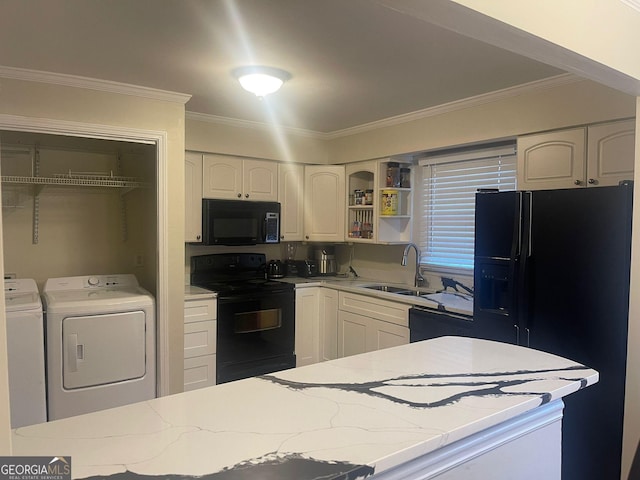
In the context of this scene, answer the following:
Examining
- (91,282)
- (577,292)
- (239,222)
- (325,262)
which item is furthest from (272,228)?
(577,292)

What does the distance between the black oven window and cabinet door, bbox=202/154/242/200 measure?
1.04m

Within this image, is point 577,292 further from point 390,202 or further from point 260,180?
point 260,180

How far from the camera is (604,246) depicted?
82.7 inches

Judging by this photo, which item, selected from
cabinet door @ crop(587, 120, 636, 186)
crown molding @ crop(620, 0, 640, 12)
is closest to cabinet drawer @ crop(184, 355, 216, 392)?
cabinet door @ crop(587, 120, 636, 186)

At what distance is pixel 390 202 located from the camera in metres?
4.01

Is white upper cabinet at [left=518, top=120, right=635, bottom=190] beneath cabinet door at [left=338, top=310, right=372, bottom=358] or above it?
above

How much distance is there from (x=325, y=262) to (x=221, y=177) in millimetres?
1368

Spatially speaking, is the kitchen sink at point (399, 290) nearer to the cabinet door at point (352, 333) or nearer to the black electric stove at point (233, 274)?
the cabinet door at point (352, 333)

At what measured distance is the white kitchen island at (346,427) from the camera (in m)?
0.89

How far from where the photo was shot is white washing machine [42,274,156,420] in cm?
285

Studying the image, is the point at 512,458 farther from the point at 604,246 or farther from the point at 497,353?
the point at 604,246

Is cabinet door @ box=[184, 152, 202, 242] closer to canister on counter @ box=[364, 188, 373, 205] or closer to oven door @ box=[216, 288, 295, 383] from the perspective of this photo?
oven door @ box=[216, 288, 295, 383]

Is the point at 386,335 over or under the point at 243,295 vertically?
under

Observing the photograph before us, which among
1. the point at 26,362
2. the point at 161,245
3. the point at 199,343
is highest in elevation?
the point at 161,245
